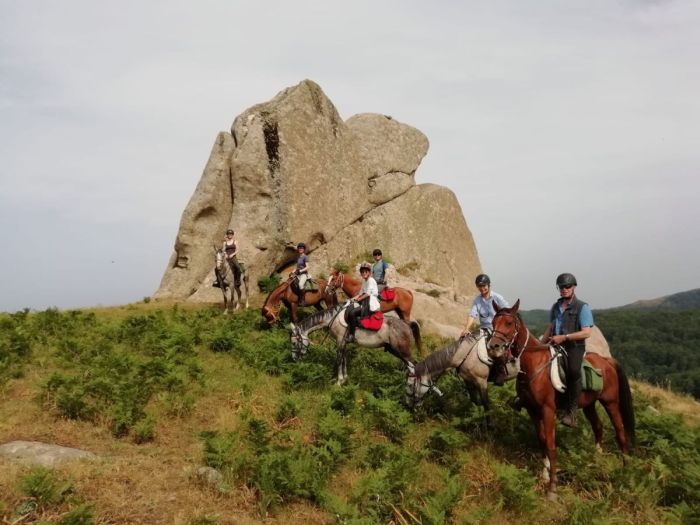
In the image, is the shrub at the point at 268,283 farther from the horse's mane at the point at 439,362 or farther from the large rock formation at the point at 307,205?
the horse's mane at the point at 439,362

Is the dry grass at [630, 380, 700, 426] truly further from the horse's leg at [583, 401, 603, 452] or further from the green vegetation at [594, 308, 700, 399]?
the green vegetation at [594, 308, 700, 399]

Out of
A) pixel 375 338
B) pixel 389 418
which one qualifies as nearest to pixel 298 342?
pixel 375 338

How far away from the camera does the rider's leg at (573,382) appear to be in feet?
27.5

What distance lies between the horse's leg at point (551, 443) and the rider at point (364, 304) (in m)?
5.32

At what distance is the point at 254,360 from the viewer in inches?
540

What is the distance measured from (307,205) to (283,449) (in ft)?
57.5

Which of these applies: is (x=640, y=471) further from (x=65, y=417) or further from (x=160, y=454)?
(x=65, y=417)

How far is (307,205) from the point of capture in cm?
2464

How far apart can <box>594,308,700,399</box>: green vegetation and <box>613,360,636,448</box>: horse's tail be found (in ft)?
246

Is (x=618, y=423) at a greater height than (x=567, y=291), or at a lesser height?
lesser


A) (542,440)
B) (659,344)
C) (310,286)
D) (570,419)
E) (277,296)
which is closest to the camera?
(542,440)

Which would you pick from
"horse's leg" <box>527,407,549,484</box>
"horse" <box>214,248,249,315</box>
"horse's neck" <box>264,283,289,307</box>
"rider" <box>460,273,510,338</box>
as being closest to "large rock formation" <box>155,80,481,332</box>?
"horse" <box>214,248,249,315</box>

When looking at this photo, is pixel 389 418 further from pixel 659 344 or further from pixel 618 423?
pixel 659 344

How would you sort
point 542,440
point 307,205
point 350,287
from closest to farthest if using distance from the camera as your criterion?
point 542,440
point 350,287
point 307,205
